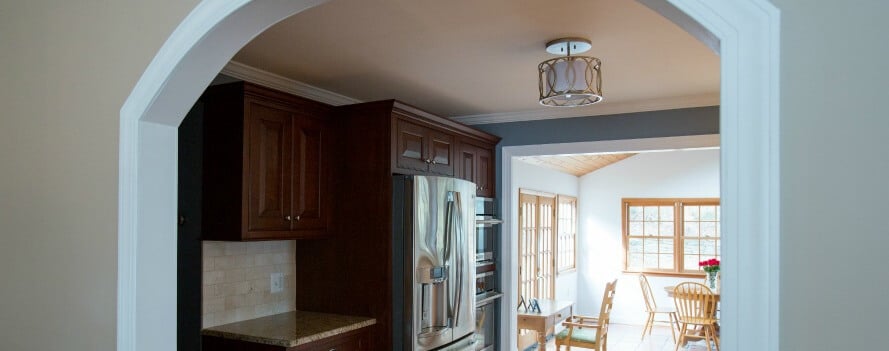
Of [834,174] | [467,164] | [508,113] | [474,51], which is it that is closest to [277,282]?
[467,164]

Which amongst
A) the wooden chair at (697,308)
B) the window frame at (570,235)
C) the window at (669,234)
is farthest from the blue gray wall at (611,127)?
the window at (669,234)

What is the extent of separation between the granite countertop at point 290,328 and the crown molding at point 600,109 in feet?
7.07

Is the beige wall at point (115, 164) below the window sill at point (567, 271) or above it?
above

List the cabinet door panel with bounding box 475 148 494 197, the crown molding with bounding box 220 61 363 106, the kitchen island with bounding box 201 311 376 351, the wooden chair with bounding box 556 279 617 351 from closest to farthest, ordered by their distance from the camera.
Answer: the kitchen island with bounding box 201 311 376 351 → the crown molding with bounding box 220 61 363 106 → the cabinet door panel with bounding box 475 148 494 197 → the wooden chair with bounding box 556 279 617 351

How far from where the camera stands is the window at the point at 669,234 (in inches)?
348

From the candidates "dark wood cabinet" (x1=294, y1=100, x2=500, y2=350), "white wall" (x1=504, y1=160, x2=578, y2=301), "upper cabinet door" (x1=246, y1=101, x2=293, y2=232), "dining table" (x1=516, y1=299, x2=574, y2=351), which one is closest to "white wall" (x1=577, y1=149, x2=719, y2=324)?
"white wall" (x1=504, y1=160, x2=578, y2=301)

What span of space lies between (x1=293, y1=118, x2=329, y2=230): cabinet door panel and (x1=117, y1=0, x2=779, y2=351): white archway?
1635mm

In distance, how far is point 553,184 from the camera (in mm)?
8375

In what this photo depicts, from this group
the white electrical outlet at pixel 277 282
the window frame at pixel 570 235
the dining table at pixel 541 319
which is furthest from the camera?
the window frame at pixel 570 235

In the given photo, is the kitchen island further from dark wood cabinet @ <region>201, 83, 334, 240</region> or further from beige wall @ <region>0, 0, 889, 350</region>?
beige wall @ <region>0, 0, 889, 350</region>

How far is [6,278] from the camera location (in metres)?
2.07

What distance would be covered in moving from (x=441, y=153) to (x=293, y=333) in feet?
5.50

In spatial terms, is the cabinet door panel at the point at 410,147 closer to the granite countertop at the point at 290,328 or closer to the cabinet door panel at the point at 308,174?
the cabinet door panel at the point at 308,174

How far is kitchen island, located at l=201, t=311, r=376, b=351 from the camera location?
3.03m
